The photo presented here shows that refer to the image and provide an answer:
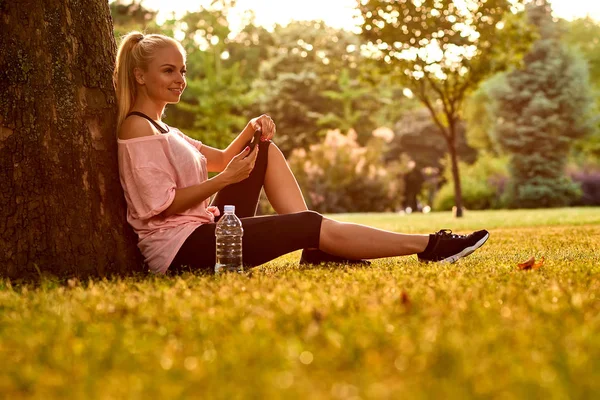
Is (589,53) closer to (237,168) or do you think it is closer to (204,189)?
(237,168)

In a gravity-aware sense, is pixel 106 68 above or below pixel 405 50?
below

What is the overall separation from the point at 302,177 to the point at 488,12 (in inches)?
458

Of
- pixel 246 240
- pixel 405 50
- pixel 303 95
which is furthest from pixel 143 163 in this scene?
pixel 303 95

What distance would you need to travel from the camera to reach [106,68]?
520 cm

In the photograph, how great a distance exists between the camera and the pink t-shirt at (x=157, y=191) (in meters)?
4.98

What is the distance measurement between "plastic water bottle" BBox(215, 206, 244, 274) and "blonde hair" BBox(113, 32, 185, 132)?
3.06ft

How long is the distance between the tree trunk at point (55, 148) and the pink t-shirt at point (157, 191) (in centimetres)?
14

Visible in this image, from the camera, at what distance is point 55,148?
4863 mm

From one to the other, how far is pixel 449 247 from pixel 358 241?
669 millimetres

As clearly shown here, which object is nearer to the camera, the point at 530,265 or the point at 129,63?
the point at 530,265

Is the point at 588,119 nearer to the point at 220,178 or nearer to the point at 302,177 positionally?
the point at 302,177

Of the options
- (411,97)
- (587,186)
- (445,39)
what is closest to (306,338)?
(445,39)

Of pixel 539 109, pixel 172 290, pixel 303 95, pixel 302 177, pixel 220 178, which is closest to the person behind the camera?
pixel 172 290

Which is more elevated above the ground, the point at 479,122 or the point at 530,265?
the point at 479,122
